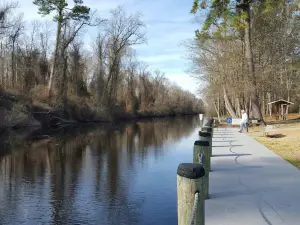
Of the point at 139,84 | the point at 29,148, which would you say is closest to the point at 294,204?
the point at 29,148

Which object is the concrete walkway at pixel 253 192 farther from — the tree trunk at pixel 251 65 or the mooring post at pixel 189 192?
the tree trunk at pixel 251 65

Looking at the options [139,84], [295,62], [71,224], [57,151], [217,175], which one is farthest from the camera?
[139,84]

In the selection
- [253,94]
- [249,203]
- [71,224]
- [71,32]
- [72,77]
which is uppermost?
[71,32]

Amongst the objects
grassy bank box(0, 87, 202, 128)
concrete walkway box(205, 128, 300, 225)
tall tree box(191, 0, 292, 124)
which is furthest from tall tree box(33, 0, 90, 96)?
concrete walkway box(205, 128, 300, 225)

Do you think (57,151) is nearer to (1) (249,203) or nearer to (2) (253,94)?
(1) (249,203)

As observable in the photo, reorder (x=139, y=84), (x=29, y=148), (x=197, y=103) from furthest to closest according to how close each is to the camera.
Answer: (x=197, y=103) → (x=139, y=84) → (x=29, y=148)

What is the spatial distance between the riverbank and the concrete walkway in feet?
88.3

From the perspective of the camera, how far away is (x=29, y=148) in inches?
776

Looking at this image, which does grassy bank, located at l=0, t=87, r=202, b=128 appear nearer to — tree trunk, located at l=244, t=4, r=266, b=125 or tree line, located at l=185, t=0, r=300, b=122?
tree line, located at l=185, t=0, r=300, b=122

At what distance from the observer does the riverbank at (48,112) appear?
33.9 metres

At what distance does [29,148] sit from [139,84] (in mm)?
53912

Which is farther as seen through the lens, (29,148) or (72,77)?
(72,77)

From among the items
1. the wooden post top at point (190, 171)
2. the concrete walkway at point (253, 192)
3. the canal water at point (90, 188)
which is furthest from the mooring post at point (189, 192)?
the canal water at point (90, 188)

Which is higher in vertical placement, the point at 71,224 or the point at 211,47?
the point at 211,47
